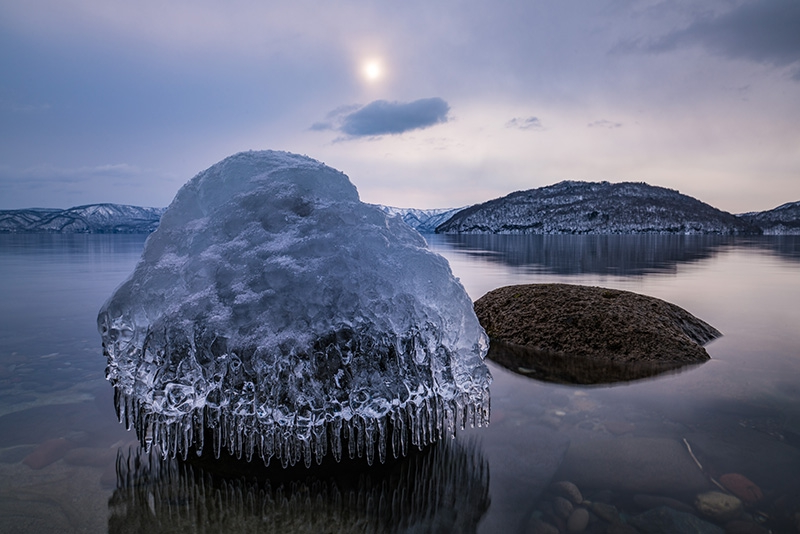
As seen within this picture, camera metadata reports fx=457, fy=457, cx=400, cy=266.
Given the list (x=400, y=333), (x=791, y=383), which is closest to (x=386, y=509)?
(x=400, y=333)

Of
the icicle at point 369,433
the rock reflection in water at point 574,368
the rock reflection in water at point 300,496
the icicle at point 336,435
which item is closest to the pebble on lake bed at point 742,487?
the rock reflection in water at point 300,496

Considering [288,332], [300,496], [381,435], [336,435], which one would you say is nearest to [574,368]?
[381,435]

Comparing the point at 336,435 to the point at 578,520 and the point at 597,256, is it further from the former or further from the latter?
the point at 597,256

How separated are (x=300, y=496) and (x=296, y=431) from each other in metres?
0.63

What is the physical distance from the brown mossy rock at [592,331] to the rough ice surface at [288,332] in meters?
3.83

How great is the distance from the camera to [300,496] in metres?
4.32

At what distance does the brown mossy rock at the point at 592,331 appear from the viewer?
27.8ft

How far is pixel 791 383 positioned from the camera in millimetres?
7484

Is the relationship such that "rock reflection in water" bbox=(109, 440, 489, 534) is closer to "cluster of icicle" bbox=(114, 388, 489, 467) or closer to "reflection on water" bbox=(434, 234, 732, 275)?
"cluster of icicle" bbox=(114, 388, 489, 467)

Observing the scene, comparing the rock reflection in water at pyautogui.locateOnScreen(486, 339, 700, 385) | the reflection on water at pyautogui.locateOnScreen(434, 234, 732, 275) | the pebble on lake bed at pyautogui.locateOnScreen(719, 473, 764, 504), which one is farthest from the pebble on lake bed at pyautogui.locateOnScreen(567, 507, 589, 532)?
the reflection on water at pyautogui.locateOnScreen(434, 234, 732, 275)

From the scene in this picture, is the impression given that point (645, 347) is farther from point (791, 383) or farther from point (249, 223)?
point (249, 223)

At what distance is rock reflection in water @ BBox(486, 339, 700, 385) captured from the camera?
7629 millimetres

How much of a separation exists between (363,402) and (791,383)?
7.45 meters

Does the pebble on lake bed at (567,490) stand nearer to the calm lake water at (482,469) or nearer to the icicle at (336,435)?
the calm lake water at (482,469)
